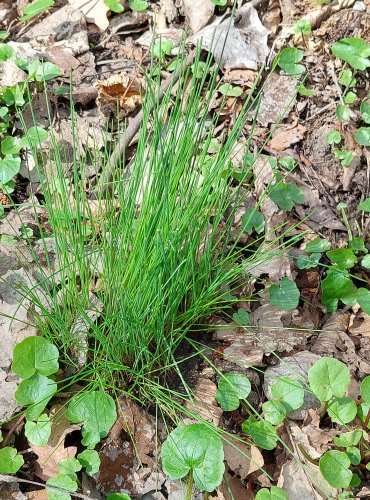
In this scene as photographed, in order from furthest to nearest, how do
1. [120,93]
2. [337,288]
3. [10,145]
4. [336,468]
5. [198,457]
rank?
[120,93] → [10,145] → [337,288] → [336,468] → [198,457]

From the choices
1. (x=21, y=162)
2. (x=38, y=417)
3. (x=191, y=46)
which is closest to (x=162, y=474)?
(x=38, y=417)

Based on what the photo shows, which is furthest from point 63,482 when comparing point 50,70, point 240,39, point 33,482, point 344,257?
point 240,39

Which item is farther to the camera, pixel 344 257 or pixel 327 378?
pixel 344 257

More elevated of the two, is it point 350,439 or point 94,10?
point 94,10

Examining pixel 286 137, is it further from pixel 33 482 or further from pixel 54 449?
pixel 33 482

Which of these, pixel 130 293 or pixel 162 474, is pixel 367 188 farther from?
pixel 162 474

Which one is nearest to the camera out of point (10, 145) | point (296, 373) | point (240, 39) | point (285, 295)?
point (296, 373)
